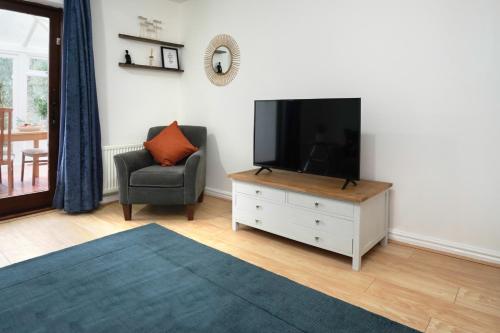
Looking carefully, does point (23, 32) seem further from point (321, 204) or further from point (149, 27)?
point (321, 204)

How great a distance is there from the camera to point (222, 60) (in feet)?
13.5

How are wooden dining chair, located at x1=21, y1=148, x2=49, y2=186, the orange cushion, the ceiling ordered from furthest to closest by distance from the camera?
1. the orange cushion
2. wooden dining chair, located at x1=21, y1=148, x2=49, y2=186
3. the ceiling

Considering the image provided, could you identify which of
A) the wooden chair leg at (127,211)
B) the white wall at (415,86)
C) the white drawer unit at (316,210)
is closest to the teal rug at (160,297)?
the white drawer unit at (316,210)

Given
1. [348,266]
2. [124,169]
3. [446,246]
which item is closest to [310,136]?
[348,266]

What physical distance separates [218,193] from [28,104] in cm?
220

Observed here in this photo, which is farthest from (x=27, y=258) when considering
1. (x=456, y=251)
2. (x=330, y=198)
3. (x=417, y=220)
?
(x=456, y=251)

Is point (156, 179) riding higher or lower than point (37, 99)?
lower

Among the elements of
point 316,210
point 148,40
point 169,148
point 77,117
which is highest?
point 148,40

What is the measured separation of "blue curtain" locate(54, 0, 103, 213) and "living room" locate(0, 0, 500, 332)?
0.04 metres

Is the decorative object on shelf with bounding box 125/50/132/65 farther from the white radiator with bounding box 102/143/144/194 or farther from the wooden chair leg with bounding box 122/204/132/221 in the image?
the wooden chair leg with bounding box 122/204/132/221

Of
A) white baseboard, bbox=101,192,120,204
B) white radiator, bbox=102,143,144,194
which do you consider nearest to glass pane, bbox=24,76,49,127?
white radiator, bbox=102,143,144,194

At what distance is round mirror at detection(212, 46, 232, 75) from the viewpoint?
4.05m

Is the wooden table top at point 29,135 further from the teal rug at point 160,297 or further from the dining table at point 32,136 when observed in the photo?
the teal rug at point 160,297

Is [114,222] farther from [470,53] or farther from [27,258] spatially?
[470,53]
